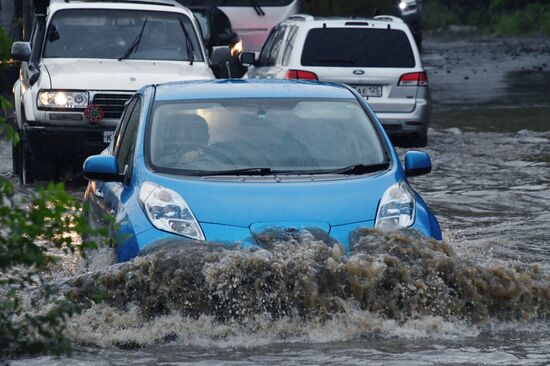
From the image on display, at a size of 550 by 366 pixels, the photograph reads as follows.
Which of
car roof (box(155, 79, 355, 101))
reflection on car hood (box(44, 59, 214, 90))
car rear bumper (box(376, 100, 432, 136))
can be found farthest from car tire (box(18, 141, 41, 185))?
car roof (box(155, 79, 355, 101))

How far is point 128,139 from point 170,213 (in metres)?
1.58

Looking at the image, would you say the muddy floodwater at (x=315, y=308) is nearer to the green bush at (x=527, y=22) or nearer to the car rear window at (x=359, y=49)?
the car rear window at (x=359, y=49)

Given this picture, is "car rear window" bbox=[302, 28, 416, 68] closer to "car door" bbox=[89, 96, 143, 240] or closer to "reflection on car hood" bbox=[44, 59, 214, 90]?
"reflection on car hood" bbox=[44, 59, 214, 90]

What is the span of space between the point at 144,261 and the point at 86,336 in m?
0.53

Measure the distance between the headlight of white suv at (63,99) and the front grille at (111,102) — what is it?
0.12 metres

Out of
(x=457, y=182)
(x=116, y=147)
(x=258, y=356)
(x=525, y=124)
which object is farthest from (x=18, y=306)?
(x=525, y=124)

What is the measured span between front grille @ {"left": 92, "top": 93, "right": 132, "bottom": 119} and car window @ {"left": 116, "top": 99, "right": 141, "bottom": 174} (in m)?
4.67

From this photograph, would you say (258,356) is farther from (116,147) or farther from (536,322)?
(116,147)

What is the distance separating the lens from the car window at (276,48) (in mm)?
19884

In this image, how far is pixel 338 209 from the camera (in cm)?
827

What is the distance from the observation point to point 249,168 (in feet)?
28.9

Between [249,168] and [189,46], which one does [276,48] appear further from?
[249,168]

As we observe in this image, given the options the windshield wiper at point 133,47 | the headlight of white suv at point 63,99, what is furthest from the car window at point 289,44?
the headlight of white suv at point 63,99

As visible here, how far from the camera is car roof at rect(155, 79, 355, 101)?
31.3ft
